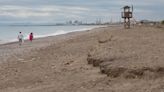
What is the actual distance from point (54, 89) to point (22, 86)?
1.50m

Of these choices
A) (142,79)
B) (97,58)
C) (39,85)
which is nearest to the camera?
(142,79)

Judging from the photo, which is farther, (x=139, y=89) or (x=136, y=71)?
(x=136, y=71)

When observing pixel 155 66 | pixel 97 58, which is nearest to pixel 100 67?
pixel 97 58

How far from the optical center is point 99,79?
33.6ft

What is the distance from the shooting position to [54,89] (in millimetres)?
9883

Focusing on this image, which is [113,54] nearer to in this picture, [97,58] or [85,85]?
[97,58]

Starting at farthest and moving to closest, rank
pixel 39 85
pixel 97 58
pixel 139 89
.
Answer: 1. pixel 97 58
2. pixel 39 85
3. pixel 139 89

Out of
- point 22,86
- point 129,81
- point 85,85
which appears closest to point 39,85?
point 22,86

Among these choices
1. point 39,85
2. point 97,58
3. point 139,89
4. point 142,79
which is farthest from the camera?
point 97,58

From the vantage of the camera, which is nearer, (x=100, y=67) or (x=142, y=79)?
(x=142, y=79)

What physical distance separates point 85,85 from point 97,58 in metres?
2.38

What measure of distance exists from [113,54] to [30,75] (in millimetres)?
2455

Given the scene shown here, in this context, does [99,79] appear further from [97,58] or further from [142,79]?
[97,58]

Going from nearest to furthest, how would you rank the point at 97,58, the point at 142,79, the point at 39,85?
the point at 142,79
the point at 39,85
the point at 97,58
